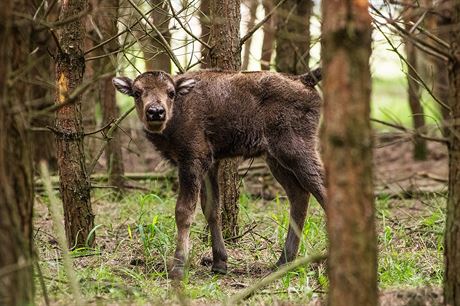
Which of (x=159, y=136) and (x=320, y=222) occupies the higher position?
(x=159, y=136)

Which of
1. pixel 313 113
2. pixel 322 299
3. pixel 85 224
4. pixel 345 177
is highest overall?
pixel 313 113

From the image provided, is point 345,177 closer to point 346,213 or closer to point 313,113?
point 346,213

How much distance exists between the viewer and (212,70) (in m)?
8.80

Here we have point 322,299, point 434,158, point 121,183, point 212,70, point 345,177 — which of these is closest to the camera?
point 345,177

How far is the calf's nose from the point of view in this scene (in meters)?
8.13

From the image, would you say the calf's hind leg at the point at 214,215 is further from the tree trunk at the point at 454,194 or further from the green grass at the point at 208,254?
the tree trunk at the point at 454,194

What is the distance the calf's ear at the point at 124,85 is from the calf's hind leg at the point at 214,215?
1286 millimetres

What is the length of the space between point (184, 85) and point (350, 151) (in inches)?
171

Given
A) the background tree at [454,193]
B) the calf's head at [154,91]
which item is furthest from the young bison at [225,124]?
the background tree at [454,193]

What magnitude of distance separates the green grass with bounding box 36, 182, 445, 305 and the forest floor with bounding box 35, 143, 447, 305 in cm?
1

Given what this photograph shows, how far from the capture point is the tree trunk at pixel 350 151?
432cm

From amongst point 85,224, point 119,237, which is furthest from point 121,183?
point 85,224

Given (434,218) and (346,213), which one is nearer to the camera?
(346,213)

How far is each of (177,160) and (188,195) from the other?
1.47 feet
